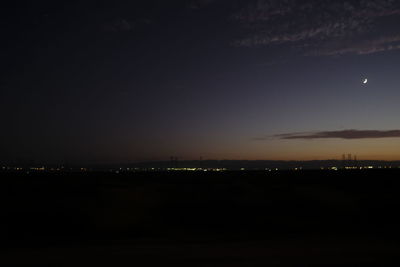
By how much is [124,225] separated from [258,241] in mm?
5578

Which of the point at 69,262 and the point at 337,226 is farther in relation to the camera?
the point at 337,226

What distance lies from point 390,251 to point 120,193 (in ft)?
46.9

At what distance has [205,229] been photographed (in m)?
Answer: 14.6

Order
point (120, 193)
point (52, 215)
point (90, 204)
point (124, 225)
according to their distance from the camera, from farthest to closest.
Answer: point (120, 193) < point (90, 204) < point (52, 215) < point (124, 225)

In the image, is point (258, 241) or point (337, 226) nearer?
point (258, 241)

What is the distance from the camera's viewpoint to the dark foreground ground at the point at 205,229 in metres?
9.43

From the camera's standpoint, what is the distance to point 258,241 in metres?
11.6

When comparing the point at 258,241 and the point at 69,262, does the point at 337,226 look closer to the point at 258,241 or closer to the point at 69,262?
the point at 258,241

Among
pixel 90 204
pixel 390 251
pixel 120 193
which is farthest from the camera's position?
pixel 120 193

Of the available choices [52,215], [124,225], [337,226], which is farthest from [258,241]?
[52,215]

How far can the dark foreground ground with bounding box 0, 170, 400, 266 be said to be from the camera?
9.43m

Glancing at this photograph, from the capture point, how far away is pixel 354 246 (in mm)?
10680

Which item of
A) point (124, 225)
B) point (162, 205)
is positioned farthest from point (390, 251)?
point (162, 205)

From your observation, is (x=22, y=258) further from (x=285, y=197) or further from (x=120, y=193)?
(x=285, y=197)
